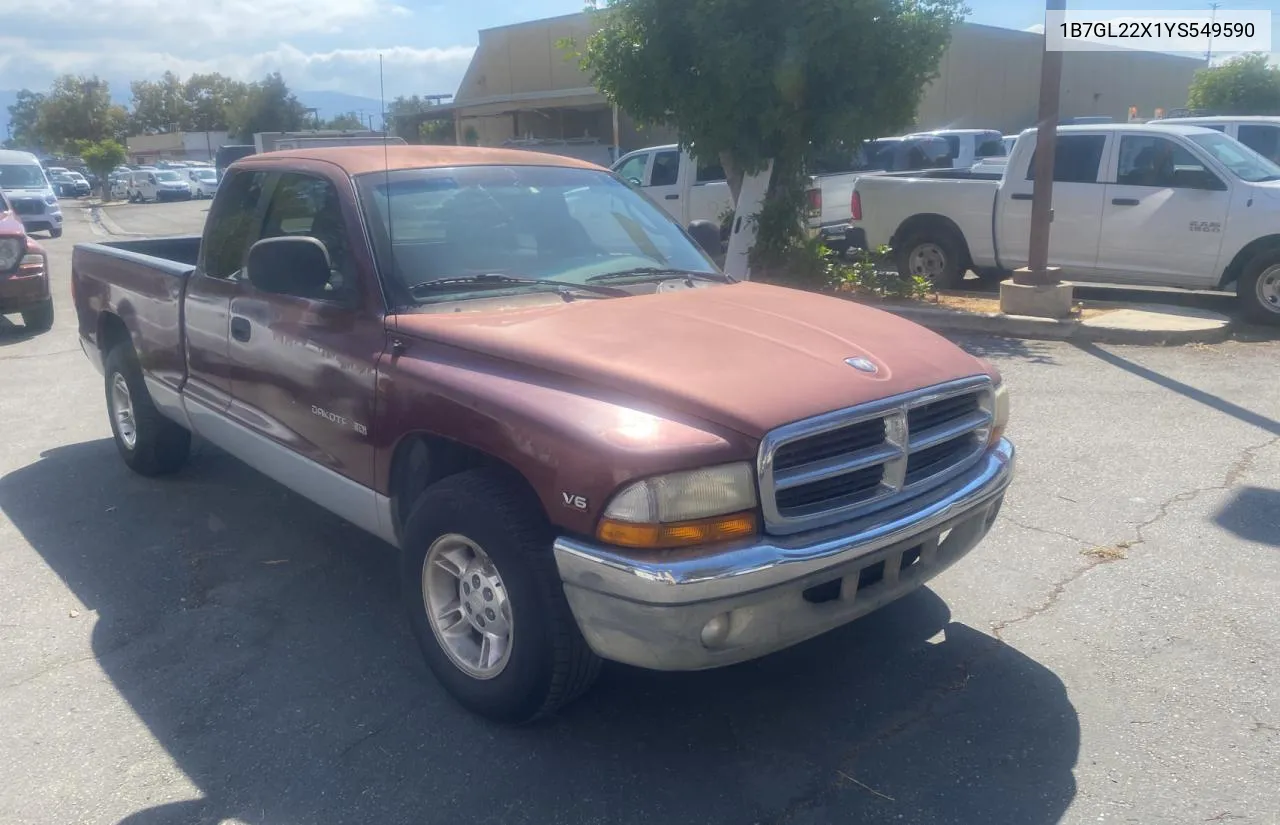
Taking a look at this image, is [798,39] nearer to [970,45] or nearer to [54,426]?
[54,426]

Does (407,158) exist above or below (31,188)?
above

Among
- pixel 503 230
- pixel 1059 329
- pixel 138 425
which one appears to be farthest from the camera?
pixel 1059 329

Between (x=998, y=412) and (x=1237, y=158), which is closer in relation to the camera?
(x=998, y=412)

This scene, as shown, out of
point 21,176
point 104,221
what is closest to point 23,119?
point 104,221

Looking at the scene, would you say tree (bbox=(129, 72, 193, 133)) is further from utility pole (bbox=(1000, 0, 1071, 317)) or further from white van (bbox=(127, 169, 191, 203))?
utility pole (bbox=(1000, 0, 1071, 317))

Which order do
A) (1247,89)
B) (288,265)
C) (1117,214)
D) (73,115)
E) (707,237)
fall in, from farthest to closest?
(73,115)
(1247,89)
(1117,214)
(707,237)
(288,265)

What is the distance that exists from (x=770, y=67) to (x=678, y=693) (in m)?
7.86

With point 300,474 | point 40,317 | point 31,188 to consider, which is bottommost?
point 40,317

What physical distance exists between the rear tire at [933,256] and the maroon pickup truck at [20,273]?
9.29m

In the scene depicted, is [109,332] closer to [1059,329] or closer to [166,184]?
[1059,329]

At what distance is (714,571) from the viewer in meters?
3.05

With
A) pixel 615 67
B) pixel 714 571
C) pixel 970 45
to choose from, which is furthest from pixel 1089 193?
pixel 970 45

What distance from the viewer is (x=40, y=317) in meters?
12.1

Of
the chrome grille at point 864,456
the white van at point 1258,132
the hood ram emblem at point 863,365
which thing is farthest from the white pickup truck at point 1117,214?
the hood ram emblem at point 863,365
